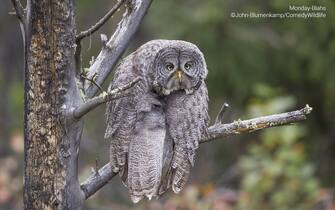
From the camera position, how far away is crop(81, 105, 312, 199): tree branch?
3.21m

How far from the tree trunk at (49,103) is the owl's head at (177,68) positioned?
2.24 ft

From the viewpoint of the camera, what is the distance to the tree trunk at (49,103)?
2.97m

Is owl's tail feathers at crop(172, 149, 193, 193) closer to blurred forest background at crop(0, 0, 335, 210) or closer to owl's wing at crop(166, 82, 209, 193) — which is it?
owl's wing at crop(166, 82, 209, 193)

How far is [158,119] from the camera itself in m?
3.45

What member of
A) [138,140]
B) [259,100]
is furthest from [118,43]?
[259,100]

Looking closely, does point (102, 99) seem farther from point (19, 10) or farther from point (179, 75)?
point (179, 75)

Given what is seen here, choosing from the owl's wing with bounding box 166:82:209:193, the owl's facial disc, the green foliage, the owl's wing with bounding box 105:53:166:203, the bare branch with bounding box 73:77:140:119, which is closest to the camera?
the bare branch with bounding box 73:77:140:119

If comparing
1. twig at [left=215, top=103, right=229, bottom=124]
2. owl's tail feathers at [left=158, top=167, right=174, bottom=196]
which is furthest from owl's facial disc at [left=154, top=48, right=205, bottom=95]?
owl's tail feathers at [left=158, top=167, right=174, bottom=196]

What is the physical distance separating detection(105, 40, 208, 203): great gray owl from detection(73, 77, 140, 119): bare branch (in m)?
0.44

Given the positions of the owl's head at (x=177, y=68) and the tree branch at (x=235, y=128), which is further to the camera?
the owl's head at (x=177, y=68)

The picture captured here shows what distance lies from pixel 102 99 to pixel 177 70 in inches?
34.5

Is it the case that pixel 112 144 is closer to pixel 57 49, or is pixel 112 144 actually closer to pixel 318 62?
pixel 57 49

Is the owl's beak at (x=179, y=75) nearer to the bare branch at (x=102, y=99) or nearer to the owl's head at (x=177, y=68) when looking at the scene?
the owl's head at (x=177, y=68)

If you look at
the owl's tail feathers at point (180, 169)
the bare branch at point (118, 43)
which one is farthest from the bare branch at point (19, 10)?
the owl's tail feathers at point (180, 169)
